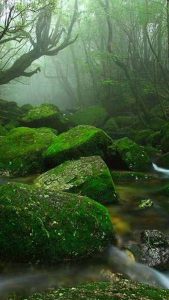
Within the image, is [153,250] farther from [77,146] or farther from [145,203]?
[77,146]

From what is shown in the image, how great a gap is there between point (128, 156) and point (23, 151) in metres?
3.44

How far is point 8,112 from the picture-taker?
2091 centimetres

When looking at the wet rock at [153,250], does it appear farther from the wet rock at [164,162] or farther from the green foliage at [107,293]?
the wet rock at [164,162]

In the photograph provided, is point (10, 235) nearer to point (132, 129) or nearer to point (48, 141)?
point (48, 141)

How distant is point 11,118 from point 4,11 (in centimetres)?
552

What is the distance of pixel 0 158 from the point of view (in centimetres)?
1146

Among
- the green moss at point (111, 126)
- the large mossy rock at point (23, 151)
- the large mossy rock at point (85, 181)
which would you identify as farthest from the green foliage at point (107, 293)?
the green moss at point (111, 126)

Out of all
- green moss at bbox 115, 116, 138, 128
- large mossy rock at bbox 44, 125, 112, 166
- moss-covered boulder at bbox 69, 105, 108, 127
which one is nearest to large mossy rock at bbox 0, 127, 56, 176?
large mossy rock at bbox 44, 125, 112, 166

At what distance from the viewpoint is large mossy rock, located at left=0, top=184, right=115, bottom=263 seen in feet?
17.3

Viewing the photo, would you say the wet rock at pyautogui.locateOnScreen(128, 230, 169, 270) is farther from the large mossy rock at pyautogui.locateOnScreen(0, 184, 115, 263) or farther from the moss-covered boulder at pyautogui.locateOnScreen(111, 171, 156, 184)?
the moss-covered boulder at pyautogui.locateOnScreen(111, 171, 156, 184)

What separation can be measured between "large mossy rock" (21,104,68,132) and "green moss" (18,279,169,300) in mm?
13780

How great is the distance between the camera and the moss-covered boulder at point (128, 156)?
1182cm

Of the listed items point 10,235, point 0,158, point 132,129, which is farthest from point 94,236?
point 132,129

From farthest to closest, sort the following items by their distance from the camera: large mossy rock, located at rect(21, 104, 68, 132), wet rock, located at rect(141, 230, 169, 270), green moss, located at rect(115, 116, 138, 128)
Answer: green moss, located at rect(115, 116, 138, 128), large mossy rock, located at rect(21, 104, 68, 132), wet rock, located at rect(141, 230, 169, 270)
